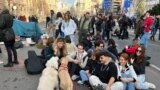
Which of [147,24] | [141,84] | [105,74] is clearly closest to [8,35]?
[105,74]

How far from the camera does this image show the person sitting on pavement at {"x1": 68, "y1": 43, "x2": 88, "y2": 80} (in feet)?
29.9

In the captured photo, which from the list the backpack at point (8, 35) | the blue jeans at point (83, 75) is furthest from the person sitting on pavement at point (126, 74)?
the backpack at point (8, 35)

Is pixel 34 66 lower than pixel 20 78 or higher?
higher

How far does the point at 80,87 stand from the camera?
852cm

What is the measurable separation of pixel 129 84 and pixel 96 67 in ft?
2.56

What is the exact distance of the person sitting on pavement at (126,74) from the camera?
25.4 feet

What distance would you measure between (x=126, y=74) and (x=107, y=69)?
57 centimetres

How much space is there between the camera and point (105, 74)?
7715mm

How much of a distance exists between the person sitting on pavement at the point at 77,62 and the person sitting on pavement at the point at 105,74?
3.54 ft

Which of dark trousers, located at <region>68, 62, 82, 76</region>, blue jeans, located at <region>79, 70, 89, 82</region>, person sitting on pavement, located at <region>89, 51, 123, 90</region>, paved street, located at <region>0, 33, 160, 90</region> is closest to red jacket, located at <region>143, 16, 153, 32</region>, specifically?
paved street, located at <region>0, 33, 160, 90</region>

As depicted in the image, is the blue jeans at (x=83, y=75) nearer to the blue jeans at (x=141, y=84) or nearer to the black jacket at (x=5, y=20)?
the blue jeans at (x=141, y=84)

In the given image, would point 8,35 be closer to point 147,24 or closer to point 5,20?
point 5,20

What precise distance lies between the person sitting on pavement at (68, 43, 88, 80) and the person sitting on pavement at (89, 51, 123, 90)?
1079mm

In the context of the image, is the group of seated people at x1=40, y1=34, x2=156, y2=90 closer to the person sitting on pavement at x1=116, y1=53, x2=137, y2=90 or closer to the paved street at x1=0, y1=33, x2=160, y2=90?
the person sitting on pavement at x1=116, y1=53, x2=137, y2=90
